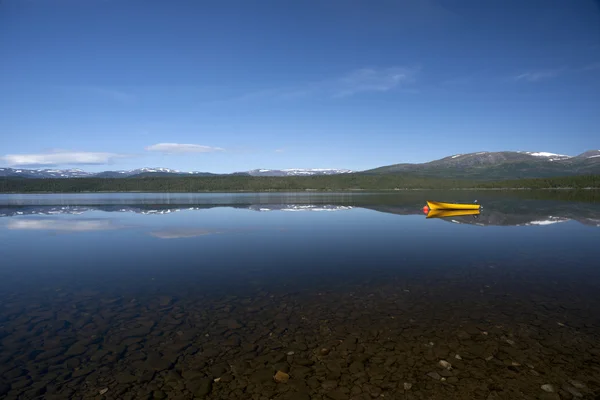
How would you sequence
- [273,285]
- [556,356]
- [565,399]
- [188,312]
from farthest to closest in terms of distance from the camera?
[273,285] < [188,312] < [556,356] < [565,399]

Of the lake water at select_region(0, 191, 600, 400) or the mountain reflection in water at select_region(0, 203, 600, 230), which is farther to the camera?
the mountain reflection in water at select_region(0, 203, 600, 230)

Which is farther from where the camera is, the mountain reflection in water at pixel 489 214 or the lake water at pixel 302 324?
the mountain reflection in water at pixel 489 214

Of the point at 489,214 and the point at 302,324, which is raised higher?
the point at 302,324

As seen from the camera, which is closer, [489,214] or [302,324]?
→ [302,324]

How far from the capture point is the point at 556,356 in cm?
1001

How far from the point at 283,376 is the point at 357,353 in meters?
2.32

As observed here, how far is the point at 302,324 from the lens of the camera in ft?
40.8

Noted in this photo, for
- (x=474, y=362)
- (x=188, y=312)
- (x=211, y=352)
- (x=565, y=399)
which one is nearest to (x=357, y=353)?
(x=474, y=362)

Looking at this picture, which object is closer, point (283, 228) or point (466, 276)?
point (466, 276)

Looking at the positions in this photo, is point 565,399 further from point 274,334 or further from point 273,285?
point 273,285

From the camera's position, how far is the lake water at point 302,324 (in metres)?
8.84

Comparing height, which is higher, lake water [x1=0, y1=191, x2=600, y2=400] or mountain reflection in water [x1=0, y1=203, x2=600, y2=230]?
lake water [x1=0, y1=191, x2=600, y2=400]

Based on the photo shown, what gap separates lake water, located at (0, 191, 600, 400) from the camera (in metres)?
8.84

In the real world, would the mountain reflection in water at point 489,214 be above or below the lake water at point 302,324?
below
